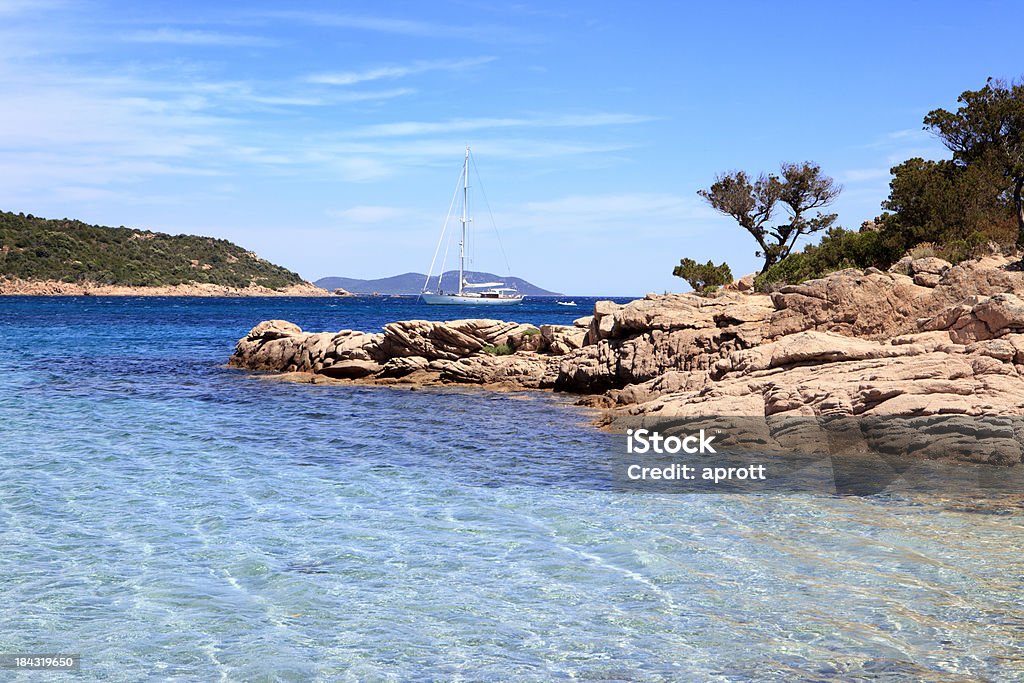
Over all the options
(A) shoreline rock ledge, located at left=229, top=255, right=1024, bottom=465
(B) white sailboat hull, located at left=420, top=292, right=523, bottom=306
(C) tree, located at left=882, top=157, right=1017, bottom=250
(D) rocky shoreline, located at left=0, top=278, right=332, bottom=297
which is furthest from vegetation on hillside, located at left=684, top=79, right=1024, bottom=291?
(D) rocky shoreline, located at left=0, top=278, right=332, bottom=297

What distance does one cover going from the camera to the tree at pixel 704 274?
51969 millimetres

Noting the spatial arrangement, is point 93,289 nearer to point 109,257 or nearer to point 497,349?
point 109,257

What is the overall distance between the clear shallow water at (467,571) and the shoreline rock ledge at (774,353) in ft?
13.5

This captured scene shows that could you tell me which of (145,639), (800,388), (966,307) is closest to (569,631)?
(145,639)

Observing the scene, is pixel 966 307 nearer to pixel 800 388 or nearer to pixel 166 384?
pixel 800 388

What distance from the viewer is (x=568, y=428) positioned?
20.0 metres

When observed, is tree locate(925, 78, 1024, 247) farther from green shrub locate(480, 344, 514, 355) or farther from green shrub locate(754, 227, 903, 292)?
green shrub locate(480, 344, 514, 355)

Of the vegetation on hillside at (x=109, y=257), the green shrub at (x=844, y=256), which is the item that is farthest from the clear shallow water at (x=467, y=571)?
the vegetation on hillside at (x=109, y=257)

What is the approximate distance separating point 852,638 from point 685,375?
48.1 feet

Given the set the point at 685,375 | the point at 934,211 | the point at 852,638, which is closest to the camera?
the point at 852,638

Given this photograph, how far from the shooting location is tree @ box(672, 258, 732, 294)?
171ft

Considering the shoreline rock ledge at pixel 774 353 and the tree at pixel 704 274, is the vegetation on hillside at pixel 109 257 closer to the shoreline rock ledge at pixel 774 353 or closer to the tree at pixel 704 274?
the tree at pixel 704 274

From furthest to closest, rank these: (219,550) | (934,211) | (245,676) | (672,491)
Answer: (934,211), (672,491), (219,550), (245,676)

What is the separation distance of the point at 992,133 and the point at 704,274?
17.7m
